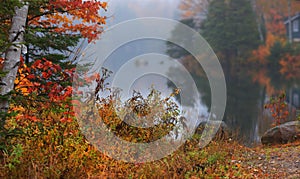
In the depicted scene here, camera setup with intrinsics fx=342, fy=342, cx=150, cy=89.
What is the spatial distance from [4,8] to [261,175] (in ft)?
14.0

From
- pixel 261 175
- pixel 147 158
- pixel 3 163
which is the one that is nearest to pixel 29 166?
pixel 3 163

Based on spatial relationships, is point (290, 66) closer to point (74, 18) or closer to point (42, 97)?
point (74, 18)

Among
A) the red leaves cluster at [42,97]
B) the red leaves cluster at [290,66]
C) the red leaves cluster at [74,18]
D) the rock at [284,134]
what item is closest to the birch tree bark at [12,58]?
the red leaves cluster at [42,97]

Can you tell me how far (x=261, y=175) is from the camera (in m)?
5.16

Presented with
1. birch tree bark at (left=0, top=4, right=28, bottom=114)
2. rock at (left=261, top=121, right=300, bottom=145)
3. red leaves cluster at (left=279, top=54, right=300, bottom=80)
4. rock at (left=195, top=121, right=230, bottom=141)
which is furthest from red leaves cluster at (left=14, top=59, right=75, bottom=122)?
red leaves cluster at (left=279, top=54, right=300, bottom=80)

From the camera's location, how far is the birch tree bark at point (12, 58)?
4266 mm

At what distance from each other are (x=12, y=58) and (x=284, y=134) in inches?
244

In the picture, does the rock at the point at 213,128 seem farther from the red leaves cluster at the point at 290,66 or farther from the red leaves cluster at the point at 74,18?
the red leaves cluster at the point at 290,66

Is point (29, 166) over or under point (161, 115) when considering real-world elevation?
under

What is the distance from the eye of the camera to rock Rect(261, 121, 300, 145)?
783 centimetres

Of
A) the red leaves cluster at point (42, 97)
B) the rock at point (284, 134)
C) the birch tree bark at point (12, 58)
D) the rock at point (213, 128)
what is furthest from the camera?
the rock at point (284, 134)

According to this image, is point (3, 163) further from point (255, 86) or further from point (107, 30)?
point (255, 86)

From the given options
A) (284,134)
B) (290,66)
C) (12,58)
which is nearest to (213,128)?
(284,134)

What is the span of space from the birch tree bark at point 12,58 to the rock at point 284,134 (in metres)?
6.03
